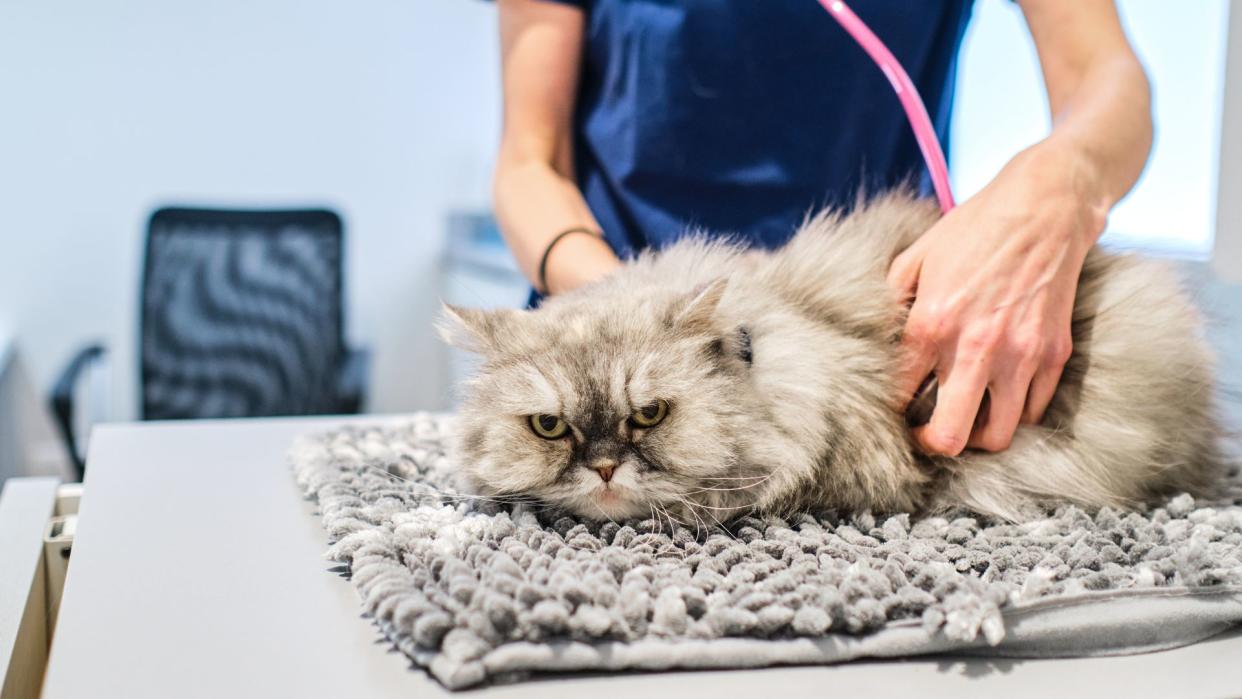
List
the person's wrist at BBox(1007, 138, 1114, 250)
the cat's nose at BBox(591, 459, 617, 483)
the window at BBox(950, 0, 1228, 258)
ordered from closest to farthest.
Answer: the cat's nose at BBox(591, 459, 617, 483) < the person's wrist at BBox(1007, 138, 1114, 250) < the window at BBox(950, 0, 1228, 258)

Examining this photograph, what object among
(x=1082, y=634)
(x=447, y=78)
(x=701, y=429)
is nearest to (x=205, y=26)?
(x=447, y=78)

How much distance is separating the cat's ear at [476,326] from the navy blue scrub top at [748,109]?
1.33 feet

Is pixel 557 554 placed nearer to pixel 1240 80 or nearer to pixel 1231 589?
pixel 1231 589

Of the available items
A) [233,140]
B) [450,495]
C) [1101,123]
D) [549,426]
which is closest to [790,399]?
[549,426]

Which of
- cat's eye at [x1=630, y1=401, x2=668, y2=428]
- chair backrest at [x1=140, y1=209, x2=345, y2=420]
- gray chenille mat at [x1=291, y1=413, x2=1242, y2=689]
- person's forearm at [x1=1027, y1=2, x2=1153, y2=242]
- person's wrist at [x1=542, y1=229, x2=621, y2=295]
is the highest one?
person's forearm at [x1=1027, y1=2, x2=1153, y2=242]

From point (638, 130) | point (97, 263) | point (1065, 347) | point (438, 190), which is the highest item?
point (638, 130)

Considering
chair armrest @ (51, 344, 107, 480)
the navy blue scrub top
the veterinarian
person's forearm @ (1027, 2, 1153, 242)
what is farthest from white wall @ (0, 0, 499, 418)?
person's forearm @ (1027, 2, 1153, 242)

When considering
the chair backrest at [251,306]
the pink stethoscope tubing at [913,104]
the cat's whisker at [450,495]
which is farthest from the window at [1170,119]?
the chair backrest at [251,306]

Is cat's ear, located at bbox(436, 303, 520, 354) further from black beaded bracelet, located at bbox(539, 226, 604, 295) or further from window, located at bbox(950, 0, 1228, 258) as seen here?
window, located at bbox(950, 0, 1228, 258)

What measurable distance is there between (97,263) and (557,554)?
3.35 m

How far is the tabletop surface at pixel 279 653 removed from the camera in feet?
1.92

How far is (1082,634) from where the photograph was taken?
656 millimetres

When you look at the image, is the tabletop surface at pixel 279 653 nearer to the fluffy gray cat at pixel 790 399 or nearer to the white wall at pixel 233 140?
the fluffy gray cat at pixel 790 399

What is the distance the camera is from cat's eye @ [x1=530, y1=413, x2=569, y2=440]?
87 centimetres
